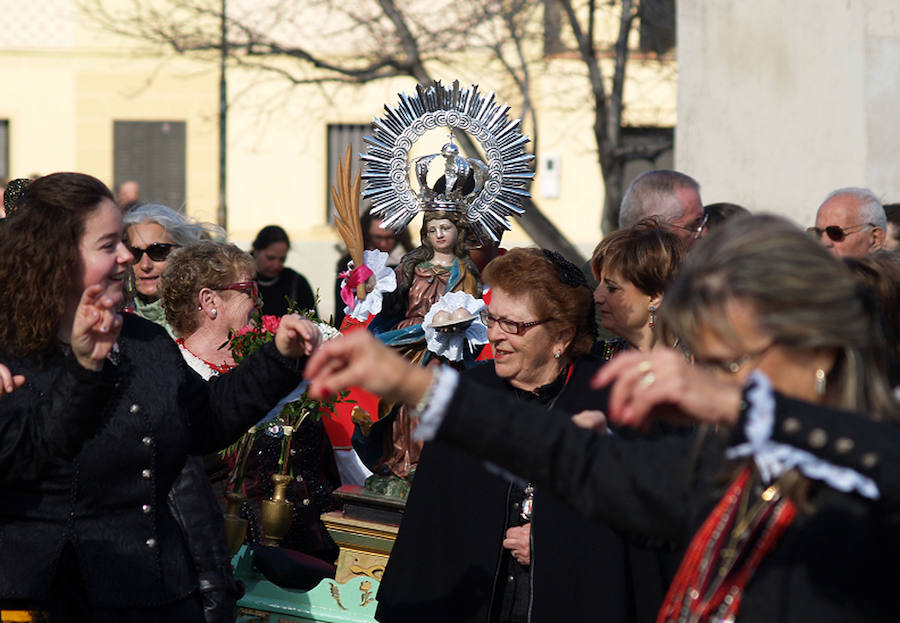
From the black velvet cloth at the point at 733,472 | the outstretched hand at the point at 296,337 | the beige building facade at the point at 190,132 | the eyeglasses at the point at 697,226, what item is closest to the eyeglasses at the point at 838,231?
the eyeglasses at the point at 697,226

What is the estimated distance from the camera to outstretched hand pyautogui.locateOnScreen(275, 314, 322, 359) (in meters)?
3.09

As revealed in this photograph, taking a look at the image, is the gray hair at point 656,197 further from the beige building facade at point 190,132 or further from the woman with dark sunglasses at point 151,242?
the beige building facade at point 190,132

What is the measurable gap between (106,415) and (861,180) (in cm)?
524

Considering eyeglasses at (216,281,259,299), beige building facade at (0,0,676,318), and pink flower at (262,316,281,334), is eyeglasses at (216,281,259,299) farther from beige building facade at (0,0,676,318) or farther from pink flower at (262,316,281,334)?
beige building facade at (0,0,676,318)

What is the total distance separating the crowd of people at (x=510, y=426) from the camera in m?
2.01

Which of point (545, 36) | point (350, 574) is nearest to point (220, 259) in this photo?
point (350, 574)

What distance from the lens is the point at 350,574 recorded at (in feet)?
15.4

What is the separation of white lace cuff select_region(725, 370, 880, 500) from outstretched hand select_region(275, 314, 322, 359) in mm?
1417

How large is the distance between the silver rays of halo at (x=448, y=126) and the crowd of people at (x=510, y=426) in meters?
0.16

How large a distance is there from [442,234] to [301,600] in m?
1.49

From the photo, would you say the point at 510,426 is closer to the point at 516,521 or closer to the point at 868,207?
the point at 516,521

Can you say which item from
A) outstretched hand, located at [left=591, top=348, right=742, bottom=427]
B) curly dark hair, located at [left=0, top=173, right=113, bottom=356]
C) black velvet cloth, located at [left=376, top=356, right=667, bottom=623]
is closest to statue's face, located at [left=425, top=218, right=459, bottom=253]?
black velvet cloth, located at [left=376, top=356, right=667, bottom=623]

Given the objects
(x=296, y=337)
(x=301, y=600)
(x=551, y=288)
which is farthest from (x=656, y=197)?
(x=296, y=337)

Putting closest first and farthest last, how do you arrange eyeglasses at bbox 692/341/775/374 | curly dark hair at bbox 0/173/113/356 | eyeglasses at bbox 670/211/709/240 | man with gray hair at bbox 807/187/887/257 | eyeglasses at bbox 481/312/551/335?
eyeglasses at bbox 692/341/775/374
curly dark hair at bbox 0/173/113/356
eyeglasses at bbox 481/312/551/335
eyeglasses at bbox 670/211/709/240
man with gray hair at bbox 807/187/887/257
